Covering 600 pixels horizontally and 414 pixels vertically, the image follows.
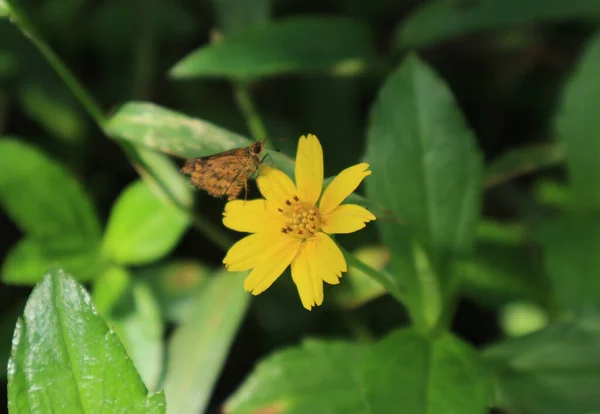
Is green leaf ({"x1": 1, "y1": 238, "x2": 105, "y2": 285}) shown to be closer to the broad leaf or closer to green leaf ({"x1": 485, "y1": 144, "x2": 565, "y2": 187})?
the broad leaf

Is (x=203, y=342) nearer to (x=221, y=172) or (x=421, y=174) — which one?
(x=221, y=172)

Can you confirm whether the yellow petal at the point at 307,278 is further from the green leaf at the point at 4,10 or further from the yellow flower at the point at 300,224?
the green leaf at the point at 4,10

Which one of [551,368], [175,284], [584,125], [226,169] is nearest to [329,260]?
[226,169]

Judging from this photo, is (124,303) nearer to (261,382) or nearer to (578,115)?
(261,382)

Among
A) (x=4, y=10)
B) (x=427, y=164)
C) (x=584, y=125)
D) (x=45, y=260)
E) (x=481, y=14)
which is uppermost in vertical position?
(x=481, y=14)

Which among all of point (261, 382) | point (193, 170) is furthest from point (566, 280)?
point (193, 170)
